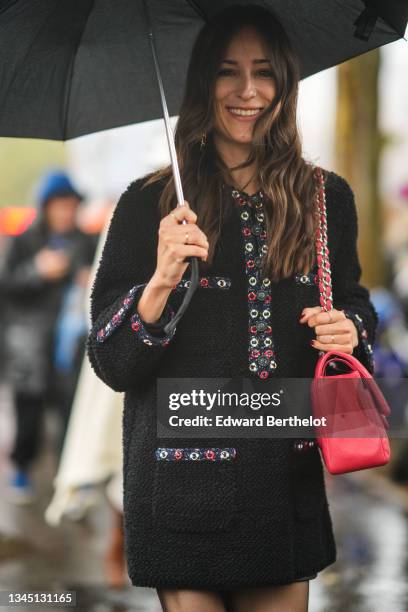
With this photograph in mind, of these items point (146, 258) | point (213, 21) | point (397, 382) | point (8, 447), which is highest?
point (213, 21)

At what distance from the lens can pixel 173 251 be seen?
327 cm

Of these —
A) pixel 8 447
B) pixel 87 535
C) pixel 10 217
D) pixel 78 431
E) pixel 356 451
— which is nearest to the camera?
pixel 356 451

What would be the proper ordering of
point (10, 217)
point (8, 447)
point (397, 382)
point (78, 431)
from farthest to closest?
1. point (10, 217)
2. point (8, 447)
3. point (397, 382)
4. point (78, 431)

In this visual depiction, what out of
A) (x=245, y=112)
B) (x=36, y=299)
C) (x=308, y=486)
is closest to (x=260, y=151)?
(x=245, y=112)

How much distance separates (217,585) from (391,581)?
3521 millimetres

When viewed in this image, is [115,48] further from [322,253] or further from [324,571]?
[324,571]

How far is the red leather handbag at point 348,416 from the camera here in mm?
3434

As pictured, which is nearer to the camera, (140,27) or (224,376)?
(224,376)

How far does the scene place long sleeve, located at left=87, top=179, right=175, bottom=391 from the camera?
344 centimetres

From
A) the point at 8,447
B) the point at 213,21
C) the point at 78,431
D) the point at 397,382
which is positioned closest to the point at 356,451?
the point at 213,21

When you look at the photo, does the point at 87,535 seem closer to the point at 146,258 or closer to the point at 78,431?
the point at 78,431

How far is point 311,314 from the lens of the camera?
350cm

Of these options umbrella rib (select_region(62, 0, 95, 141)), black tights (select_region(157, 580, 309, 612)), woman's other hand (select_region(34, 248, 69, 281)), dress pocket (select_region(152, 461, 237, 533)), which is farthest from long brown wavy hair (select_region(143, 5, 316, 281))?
woman's other hand (select_region(34, 248, 69, 281))

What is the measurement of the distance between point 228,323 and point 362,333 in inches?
15.7
